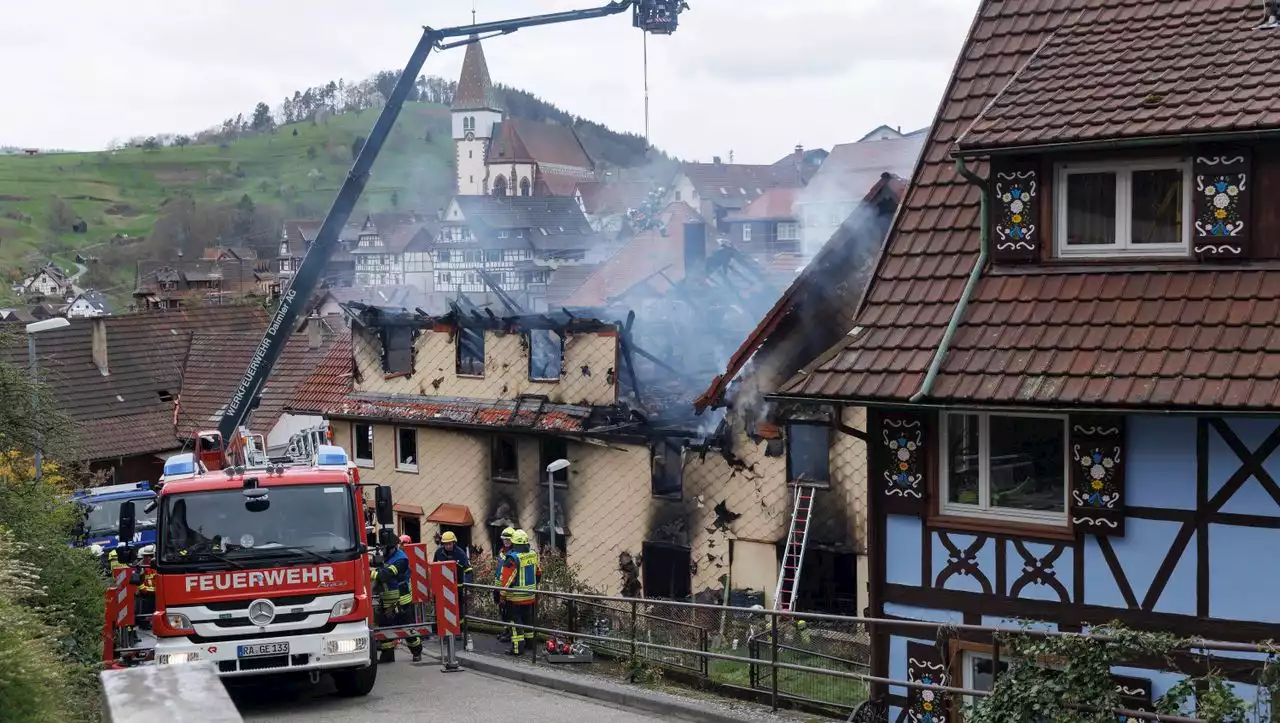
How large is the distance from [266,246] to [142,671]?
15579 cm

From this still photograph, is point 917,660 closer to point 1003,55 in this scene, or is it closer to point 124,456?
point 1003,55

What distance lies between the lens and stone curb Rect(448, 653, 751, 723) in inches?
485

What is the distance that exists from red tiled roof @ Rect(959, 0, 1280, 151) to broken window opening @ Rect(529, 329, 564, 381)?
1407 centimetres

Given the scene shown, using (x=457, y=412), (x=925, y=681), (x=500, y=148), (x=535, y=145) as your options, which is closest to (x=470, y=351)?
(x=457, y=412)

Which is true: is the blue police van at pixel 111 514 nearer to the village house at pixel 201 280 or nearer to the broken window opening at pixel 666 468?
the broken window opening at pixel 666 468

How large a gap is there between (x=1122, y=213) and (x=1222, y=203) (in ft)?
2.57

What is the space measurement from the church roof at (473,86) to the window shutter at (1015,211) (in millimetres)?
166752

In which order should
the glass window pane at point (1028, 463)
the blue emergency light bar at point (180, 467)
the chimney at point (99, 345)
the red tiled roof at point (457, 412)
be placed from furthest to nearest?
the chimney at point (99, 345) → the red tiled roof at point (457, 412) → the blue emergency light bar at point (180, 467) → the glass window pane at point (1028, 463)

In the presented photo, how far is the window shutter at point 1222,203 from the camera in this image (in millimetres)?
10555

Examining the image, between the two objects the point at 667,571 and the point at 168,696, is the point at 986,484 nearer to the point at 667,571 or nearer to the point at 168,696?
the point at 168,696

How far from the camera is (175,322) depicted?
146 feet

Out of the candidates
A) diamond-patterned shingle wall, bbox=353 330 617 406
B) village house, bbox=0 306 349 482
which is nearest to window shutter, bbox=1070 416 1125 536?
diamond-patterned shingle wall, bbox=353 330 617 406

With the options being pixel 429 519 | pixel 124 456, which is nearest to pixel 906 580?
pixel 429 519

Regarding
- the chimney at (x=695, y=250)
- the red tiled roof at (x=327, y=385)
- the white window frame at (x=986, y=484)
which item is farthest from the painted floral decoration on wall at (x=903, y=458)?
the red tiled roof at (x=327, y=385)
